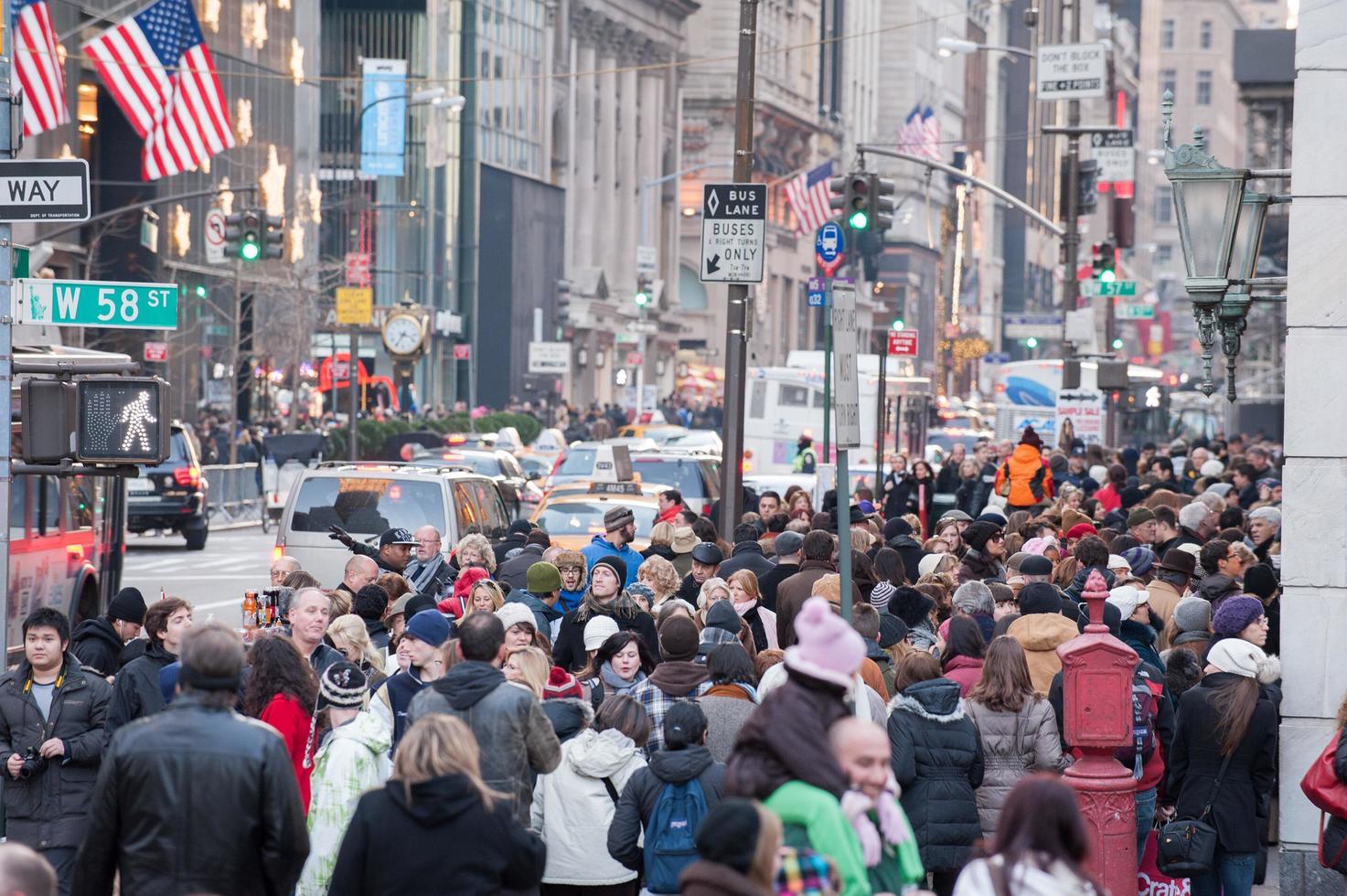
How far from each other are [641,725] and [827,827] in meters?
3.18

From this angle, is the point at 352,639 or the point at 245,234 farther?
the point at 245,234

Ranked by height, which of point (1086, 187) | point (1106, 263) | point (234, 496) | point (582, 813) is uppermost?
point (1086, 187)

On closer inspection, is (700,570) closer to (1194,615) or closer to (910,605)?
(910,605)

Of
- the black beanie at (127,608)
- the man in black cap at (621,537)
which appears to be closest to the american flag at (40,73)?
the man in black cap at (621,537)

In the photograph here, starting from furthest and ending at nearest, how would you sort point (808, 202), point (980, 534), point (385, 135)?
1. point (385, 135)
2. point (808, 202)
3. point (980, 534)

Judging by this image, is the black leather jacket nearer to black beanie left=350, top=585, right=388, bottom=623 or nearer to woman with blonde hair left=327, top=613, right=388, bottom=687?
woman with blonde hair left=327, top=613, right=388, bottom=687

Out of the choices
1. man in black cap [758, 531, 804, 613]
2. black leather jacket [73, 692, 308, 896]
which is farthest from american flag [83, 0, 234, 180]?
black leather jacket [73, 692, 308, 896]

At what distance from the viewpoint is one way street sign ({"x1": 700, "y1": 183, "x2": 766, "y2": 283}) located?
747 inches

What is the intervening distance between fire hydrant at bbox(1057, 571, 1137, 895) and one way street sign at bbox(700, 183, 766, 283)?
952 cm

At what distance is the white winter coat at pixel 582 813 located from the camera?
27.8ft

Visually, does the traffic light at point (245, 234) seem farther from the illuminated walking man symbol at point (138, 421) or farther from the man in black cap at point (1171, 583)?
the illuminated walking man symbol at point (138, 421)

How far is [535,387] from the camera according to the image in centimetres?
7706

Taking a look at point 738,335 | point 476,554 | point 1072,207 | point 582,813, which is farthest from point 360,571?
point 1072,207

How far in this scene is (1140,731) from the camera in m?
10.1
